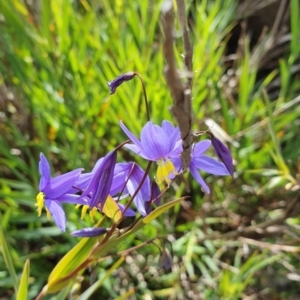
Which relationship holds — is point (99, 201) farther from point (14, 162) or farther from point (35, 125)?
point (35, 125)

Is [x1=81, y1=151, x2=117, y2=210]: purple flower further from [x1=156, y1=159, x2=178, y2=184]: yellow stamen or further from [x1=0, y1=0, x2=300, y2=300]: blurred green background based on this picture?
[x1=0, y1=0, x2=300, y2=300]: blurred green background

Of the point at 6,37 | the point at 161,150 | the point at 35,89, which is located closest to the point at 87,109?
the point at 35,89

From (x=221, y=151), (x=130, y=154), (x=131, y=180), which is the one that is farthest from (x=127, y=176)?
(x=130, y=154)

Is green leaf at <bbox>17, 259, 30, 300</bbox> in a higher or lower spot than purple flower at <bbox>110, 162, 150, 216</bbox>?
lower

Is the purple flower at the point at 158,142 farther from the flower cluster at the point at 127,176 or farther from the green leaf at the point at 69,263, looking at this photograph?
the green leaf at the point at 69,263

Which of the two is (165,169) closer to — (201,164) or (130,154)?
(201,164)

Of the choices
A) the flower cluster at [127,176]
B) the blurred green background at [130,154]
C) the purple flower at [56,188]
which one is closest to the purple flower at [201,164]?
the flower cluster at [127,176]

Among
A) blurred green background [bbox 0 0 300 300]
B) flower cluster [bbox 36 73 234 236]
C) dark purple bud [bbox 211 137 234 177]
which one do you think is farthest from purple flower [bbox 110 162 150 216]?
blurred green background [bbox 0 0 300 300]
